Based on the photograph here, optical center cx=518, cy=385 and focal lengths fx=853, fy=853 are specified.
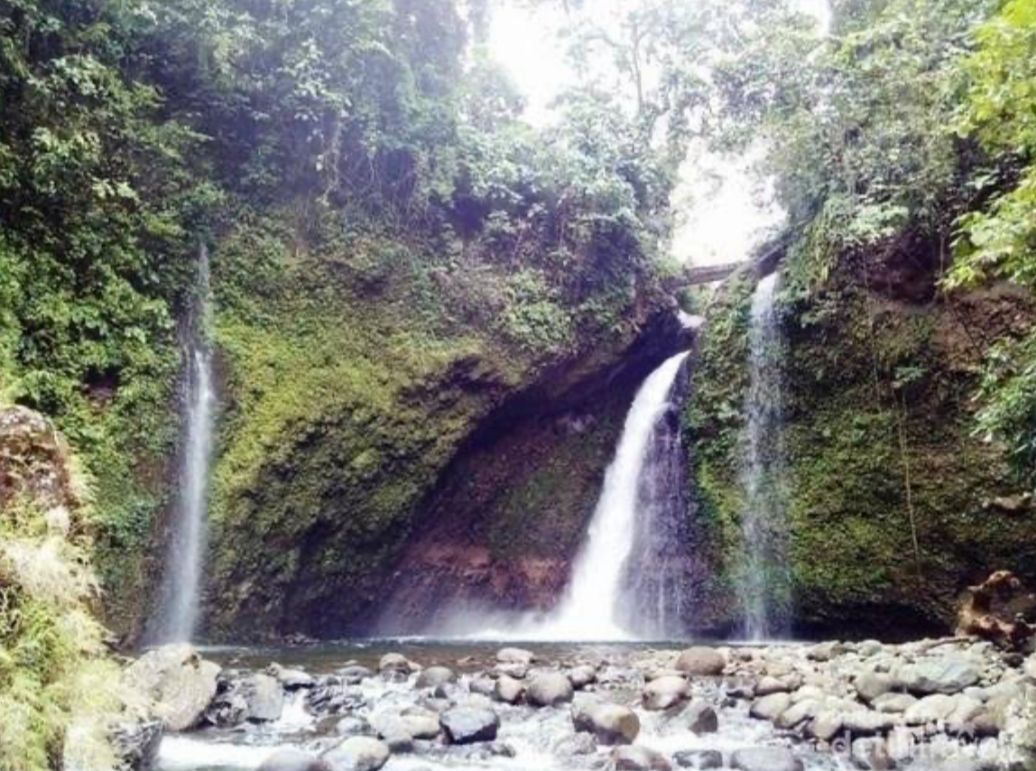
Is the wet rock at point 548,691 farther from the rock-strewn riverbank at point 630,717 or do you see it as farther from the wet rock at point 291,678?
the wet rock at point 291,678

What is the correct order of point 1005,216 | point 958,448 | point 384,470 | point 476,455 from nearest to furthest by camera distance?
point 1005,216
point 958,448
point 384,470
point 476,455

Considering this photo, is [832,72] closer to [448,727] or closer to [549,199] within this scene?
[549,199]

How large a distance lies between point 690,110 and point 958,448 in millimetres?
8695

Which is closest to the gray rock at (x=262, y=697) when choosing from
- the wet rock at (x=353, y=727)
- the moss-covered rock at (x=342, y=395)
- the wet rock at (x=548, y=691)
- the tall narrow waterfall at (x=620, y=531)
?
the wet rock at (x=353, y=727)

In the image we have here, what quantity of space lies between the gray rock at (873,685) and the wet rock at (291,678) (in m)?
4.57

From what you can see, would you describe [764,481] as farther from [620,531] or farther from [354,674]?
[354,674]

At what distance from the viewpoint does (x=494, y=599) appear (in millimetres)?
13727

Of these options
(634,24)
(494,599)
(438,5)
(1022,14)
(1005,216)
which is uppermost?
(634,24)

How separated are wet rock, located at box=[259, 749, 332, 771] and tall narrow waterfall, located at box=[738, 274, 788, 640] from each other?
8.58m

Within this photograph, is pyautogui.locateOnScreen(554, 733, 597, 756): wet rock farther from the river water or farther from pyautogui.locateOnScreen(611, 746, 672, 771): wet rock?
pyautogui.locateOnScreen(611, 746, 672, 771): wet rock

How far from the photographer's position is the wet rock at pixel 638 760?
550 centimetres

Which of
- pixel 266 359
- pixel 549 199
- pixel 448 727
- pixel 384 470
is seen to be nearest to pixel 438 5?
pixel 549 199

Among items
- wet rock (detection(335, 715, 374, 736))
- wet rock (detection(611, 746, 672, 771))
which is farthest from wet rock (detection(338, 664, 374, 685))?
wet rock (detection(611, 746, 672, 771))

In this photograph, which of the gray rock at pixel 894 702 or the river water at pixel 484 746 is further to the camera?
the gray rock at pixel 894 702
